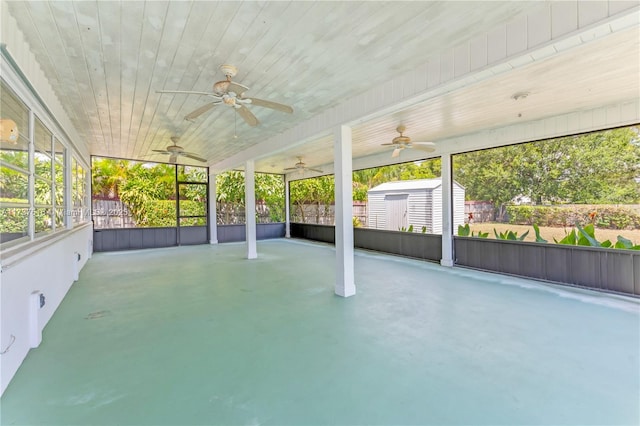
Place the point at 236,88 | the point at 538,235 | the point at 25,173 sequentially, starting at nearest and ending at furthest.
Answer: the point at 25,173, the point at 236,88, the point at 538,235

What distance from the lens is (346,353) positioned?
8.25 ft

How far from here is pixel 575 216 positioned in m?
4.75

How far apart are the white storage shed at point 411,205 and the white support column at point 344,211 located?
10.4 ft

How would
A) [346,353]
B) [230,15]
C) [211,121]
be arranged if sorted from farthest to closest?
[211,121] → [346,353] → [230,15]

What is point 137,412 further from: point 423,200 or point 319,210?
point 319,210

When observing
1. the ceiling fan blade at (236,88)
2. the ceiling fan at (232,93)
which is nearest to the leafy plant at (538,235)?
the ceiling fan at (232,93)

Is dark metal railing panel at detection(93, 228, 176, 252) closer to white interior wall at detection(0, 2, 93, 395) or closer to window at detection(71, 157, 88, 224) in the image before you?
window at detection(71, 157, 88, 224)

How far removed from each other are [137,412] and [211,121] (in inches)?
173

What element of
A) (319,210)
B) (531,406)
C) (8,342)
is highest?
(319,210)

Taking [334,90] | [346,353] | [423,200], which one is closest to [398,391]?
[346,353]

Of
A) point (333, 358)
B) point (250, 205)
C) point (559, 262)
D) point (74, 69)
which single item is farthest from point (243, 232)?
point (559, 262)

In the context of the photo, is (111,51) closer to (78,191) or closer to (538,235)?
(78,191)

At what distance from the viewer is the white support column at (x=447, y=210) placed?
6172mm

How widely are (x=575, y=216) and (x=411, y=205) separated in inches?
129
